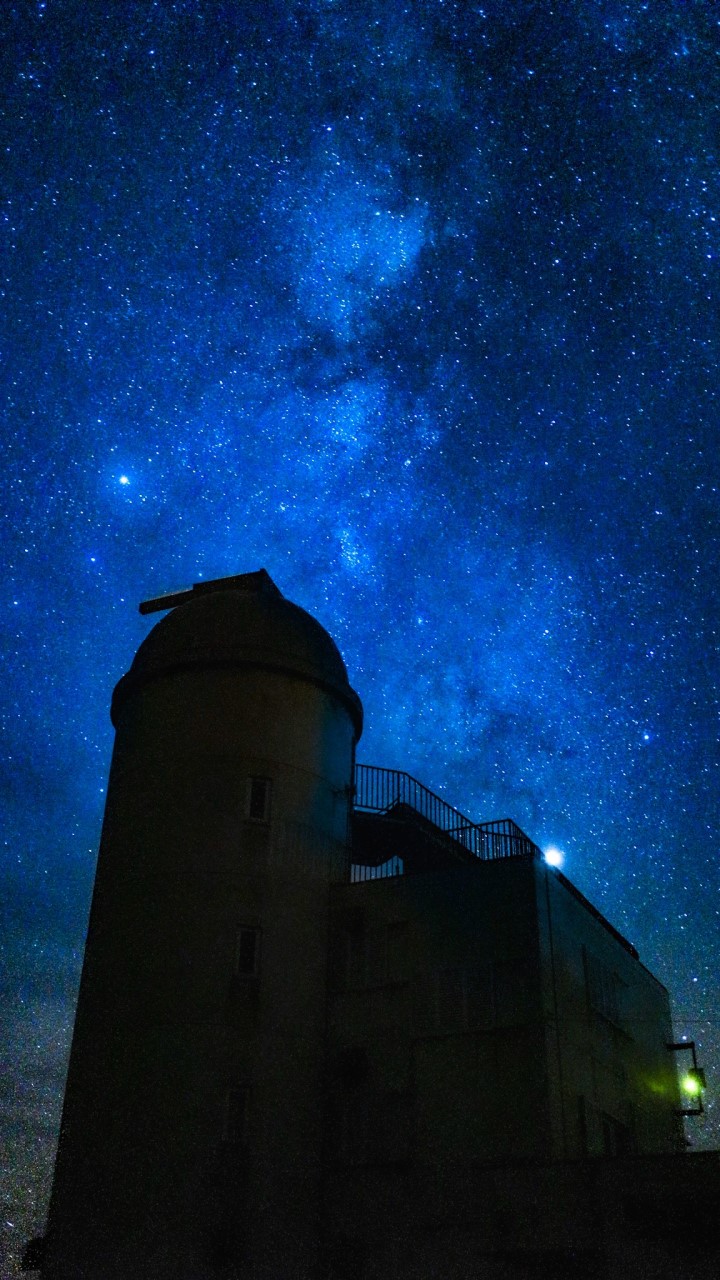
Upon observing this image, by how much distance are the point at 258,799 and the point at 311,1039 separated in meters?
6.12

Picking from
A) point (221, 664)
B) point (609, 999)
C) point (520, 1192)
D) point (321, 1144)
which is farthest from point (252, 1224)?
point (221, 664)

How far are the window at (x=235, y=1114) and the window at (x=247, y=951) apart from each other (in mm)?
2641

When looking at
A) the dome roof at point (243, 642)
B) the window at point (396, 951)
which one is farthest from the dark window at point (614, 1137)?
the dome roof at point (243, 642)

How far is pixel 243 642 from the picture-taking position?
1224 inches

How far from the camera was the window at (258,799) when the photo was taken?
29266mm

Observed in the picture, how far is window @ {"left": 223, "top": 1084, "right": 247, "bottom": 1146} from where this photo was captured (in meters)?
25.6

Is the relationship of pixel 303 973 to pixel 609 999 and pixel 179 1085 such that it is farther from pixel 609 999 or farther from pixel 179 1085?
pixel 609 999

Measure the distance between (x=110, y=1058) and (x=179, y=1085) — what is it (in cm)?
201

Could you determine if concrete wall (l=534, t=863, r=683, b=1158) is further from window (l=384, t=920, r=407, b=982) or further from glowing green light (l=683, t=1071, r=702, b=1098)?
window (l=384, t=920, r=407, b=982)

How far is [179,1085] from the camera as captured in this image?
84.8ft

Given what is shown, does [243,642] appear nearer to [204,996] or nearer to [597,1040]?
[204,996]

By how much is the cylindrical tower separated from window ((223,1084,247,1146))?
38 mm

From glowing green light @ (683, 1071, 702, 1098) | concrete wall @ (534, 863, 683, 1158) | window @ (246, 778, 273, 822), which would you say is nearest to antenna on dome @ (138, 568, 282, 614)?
window @ (246, 778, 273, 822)

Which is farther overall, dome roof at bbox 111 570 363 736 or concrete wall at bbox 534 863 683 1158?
dome roof at bbox 111 570 363 736
